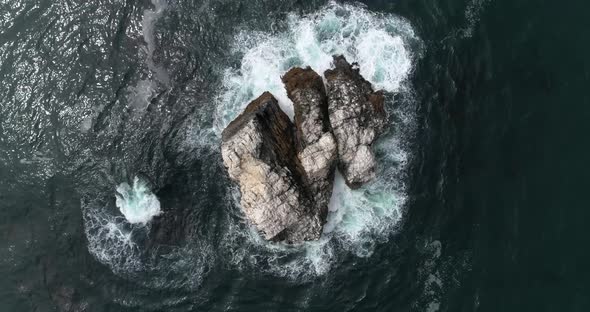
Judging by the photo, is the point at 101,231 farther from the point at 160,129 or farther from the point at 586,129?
the point at 586,129

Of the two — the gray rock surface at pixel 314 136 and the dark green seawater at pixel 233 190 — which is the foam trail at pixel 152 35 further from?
the gray rock surface at pixel 314 136

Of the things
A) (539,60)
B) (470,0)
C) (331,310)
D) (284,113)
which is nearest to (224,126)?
(284,113)

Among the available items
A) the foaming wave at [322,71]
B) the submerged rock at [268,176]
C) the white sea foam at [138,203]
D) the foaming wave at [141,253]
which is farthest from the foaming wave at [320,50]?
the foaming wave at [141,253]

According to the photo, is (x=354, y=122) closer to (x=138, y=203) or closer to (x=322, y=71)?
(x=322, y=71)

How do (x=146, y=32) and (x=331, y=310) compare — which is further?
(x=146, y=32)

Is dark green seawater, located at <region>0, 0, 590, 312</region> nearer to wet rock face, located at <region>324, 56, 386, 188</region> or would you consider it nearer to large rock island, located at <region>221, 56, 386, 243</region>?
wet rock face, located at <region>324, 56, 386, 188</region>

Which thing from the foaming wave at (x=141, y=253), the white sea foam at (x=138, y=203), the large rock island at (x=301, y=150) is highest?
the large rock island at (x=301, y=150)
